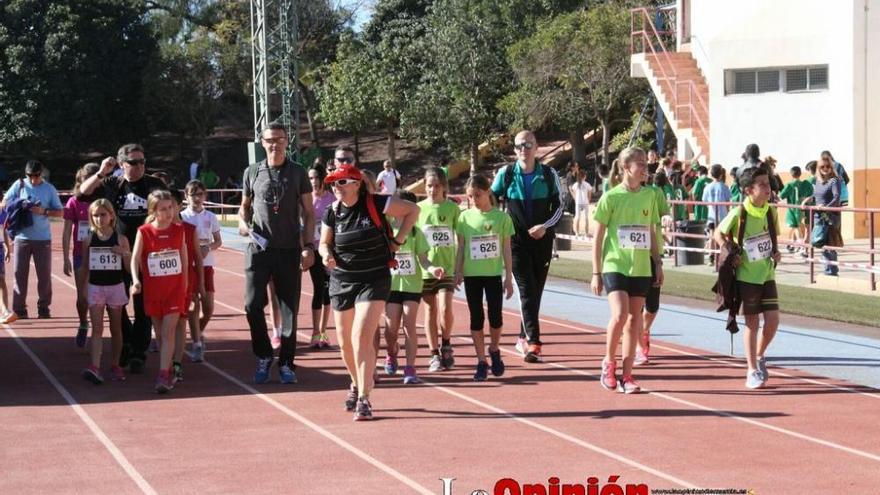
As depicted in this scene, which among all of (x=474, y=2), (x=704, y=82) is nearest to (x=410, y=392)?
(x=704, y=82)

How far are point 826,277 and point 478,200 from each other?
9.89 meters

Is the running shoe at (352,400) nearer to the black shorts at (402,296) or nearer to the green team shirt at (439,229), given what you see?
the black shorts at (402,296)

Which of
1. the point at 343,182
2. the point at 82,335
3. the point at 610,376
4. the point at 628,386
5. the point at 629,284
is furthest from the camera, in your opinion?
the point at 82,335

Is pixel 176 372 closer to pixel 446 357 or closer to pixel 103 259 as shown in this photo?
pixel 103 259

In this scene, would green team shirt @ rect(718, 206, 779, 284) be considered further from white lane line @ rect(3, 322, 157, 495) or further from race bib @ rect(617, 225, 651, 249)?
white lane line @ rect(3, 322, 157, 495)

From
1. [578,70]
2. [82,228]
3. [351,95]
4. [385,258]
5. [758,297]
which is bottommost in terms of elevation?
[758,297]

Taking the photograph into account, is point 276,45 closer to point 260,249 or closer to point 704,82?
point 704,82

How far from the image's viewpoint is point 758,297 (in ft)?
37.5

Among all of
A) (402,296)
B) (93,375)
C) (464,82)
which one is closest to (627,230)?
(402,296)

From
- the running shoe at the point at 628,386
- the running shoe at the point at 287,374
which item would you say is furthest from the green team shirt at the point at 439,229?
the running shoe at the point at 628,386

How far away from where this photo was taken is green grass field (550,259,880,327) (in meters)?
16.3

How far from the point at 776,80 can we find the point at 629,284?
2381 centimetres

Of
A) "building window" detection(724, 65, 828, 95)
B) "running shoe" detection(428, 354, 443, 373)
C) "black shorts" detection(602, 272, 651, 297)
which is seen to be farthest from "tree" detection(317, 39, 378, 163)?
"black shorts" detection(602, 272, 651, 297)

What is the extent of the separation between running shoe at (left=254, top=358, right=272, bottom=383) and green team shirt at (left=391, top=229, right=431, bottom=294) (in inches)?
49.8
